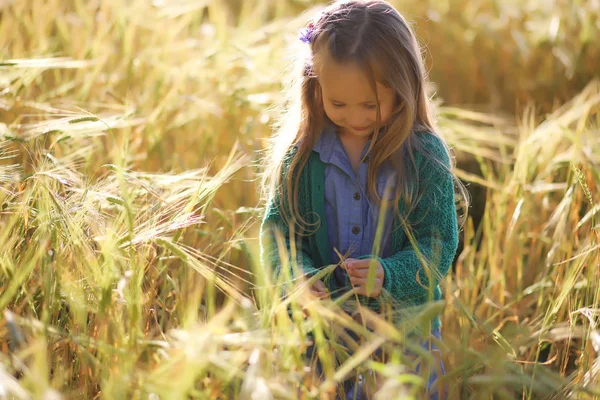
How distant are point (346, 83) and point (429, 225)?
32 cm

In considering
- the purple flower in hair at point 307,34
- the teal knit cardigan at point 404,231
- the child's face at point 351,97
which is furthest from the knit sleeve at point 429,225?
the purple flower in hair at point 307,34

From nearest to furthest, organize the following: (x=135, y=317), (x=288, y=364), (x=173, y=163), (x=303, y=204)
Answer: (x=288, y=364) → (x=135, y=317) → (x=303, y=204) → (x=173, y=163)

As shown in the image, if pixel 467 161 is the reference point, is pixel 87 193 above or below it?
above

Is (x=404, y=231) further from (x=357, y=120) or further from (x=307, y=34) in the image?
(x=307, y=34)

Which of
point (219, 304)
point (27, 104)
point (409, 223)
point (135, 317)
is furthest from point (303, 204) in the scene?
point (27, 104)

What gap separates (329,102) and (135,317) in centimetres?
54

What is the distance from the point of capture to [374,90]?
51.8 inches

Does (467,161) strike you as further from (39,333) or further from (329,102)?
(39,333)

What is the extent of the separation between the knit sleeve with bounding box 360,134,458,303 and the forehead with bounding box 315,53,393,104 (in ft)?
0.55

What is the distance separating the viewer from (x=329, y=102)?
1358 millimetres

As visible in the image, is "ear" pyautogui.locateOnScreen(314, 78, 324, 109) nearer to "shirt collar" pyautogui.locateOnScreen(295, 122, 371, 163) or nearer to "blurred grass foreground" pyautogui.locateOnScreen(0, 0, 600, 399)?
"shirt collar" pyautogui.locateOnScreen(295, 122, 371, 163)

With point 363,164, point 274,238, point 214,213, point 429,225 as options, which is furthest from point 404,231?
point 214,213

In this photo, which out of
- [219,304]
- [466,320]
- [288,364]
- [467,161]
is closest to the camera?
[288,364]

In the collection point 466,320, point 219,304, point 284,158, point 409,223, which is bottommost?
point 219,304
